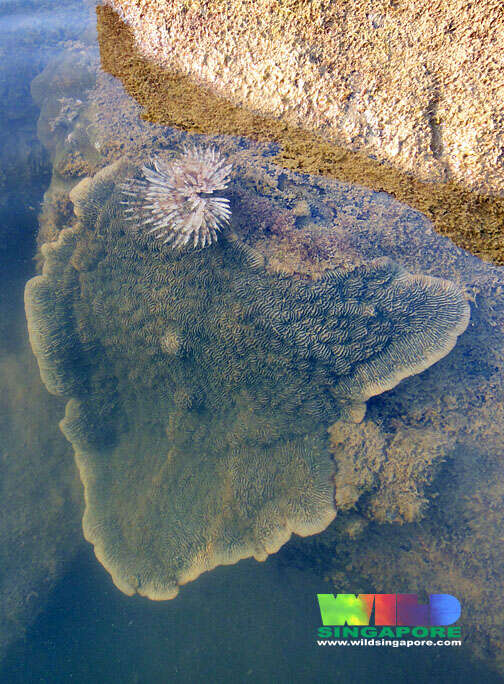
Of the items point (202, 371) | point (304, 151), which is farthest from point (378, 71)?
point (202, 371)

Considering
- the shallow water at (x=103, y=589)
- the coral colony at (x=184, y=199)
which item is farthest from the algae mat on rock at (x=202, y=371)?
the shallow water at (x=103, y=589)

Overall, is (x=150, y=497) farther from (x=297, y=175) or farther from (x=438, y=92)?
(x=438, y=92)

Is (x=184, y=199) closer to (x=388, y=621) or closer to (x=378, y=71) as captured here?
(x=378, y=71)

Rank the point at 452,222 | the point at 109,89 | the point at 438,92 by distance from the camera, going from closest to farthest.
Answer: the point at 438,92 → the point at 452,222 → the point at 109,89

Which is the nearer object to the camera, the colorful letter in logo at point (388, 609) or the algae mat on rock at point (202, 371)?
the algae mat on rock at point (202, 371)

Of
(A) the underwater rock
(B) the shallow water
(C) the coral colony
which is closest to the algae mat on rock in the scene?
(C) the coral colony

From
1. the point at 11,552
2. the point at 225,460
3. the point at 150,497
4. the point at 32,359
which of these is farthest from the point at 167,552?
the point at 32,359

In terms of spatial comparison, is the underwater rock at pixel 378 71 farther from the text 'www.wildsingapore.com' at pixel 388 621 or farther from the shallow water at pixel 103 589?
the text 'www.wildsingapore.com' at pixel 388 621
